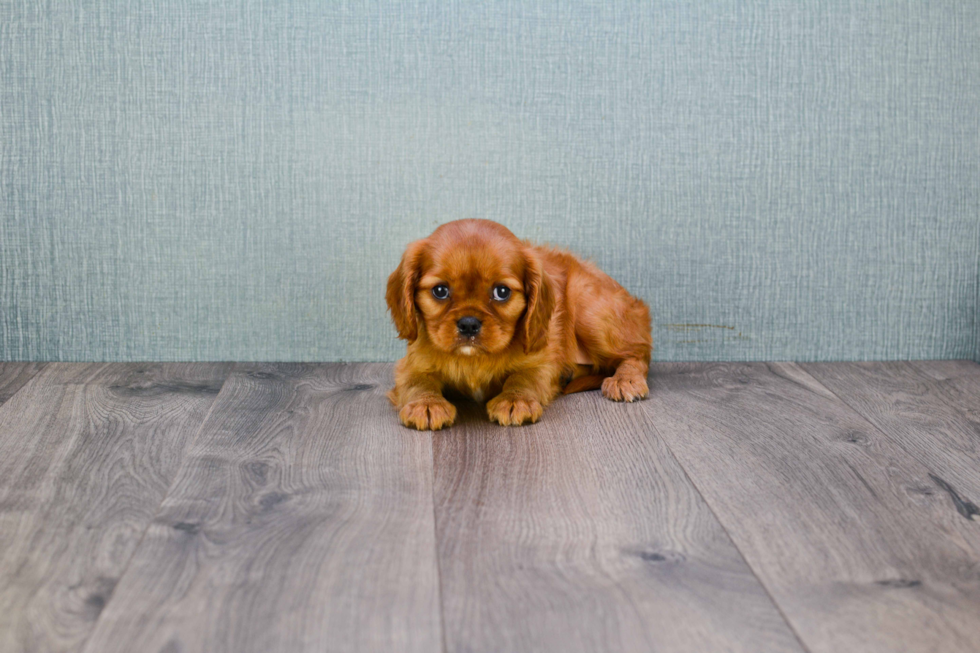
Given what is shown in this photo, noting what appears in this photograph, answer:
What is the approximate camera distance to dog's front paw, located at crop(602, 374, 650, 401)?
254 cm

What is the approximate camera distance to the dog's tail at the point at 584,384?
2.68 metres

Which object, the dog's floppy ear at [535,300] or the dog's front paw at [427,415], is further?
the dog's floppy ear at [535,300]

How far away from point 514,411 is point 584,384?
0.46 meters

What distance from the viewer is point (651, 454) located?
207 centimetres

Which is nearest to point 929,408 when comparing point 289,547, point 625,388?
point 625,388

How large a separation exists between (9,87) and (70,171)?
1.03 ft

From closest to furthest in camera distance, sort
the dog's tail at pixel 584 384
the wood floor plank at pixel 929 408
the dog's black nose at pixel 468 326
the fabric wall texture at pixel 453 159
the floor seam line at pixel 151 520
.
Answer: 1. the floor seam line at pixel 151 520
2. the wood floor plank at pixel 929 408
3. the dog's black nose at pixel 468 326
4. the dog's tail at pixel 584 384
5. the fabric wall texture at pixel 453 159

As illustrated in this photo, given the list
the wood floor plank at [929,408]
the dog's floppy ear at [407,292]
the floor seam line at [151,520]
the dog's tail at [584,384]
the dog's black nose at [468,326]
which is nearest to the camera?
the floor seam line at [151,520]

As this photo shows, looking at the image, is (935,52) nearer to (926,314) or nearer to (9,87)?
(926,314)

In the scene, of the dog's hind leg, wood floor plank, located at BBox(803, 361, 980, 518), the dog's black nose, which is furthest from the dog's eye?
wood floor plank, located at BBox(803, 361, 980, 518)

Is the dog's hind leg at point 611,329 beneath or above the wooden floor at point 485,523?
above

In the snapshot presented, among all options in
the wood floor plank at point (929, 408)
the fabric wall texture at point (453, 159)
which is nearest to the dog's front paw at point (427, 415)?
the fabric wall texture at point (453, 159)

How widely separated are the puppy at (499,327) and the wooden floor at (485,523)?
0.08 m

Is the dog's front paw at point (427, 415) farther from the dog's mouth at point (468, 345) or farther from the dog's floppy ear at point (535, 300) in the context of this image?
the dog's floppy ear at point (535, 300)
